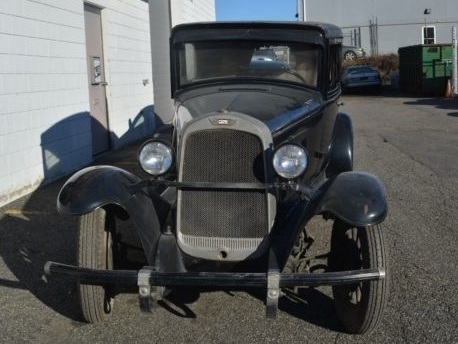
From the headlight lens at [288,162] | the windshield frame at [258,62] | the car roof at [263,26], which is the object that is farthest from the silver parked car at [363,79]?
the headlight lens at [288,162]

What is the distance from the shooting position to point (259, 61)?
5387mm

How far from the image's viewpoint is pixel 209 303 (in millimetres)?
4562

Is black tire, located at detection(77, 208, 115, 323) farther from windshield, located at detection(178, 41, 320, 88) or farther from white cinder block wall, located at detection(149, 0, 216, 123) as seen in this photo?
white cinder block wall, located at detection(149, 0, 216, 123)

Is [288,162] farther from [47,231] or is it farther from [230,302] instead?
[47,231]

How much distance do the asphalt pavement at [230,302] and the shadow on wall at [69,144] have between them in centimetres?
123

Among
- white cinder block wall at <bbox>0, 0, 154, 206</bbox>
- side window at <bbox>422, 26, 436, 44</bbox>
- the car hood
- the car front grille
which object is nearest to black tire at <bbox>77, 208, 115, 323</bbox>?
the car front grille

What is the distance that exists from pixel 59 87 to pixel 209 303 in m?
5.63

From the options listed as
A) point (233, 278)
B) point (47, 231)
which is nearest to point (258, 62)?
point (233, 278)

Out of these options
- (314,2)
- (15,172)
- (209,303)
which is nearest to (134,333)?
(209,303)

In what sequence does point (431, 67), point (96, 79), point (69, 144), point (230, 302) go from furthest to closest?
point (431, 67) → point (96, 79) → point (69, 144) → point (230, 302)

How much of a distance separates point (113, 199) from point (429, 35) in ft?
127

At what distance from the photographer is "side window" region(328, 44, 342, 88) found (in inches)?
222

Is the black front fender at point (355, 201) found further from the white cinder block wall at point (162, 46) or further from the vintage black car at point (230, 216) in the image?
the white cinder block wall at point (162, 46)

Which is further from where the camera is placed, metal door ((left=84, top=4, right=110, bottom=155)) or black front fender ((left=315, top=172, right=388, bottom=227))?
metal door ((left=84, top=4, right=110, bottom=155))
